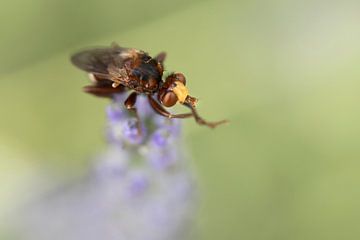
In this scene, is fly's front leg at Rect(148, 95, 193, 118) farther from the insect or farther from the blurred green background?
the blurred green background

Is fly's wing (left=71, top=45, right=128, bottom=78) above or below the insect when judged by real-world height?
above

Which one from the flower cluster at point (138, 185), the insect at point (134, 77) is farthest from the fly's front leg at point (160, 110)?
the flower cluster at point (138, 185)

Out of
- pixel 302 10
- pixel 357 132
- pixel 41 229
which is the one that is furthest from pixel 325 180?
pixel 41 229

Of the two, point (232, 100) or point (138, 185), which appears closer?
point (138, 185)

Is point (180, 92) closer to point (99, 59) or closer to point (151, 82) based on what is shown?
point (151, 82)

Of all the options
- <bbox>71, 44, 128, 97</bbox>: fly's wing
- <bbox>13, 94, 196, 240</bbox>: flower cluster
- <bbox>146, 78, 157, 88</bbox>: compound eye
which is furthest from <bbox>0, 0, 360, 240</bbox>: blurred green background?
<bbox>146, 78, 157, 88</bbox>: compound eye

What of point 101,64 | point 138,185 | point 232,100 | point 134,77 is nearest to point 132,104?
point 134,77

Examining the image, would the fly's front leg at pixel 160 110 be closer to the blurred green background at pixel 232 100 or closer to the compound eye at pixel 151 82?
the compound eye at pixel 151 82
